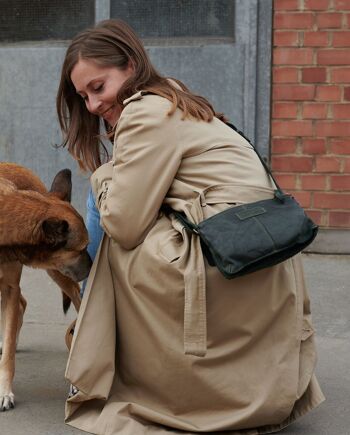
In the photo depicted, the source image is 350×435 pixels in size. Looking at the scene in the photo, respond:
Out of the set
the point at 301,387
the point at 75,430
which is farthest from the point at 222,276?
the point at 75,430

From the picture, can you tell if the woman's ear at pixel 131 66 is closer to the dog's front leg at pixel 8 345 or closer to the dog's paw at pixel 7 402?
the dog's front leg at pixel 8 345

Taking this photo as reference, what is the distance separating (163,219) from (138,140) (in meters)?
0.35

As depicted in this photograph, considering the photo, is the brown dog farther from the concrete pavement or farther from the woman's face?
the woman's face

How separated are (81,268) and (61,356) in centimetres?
80

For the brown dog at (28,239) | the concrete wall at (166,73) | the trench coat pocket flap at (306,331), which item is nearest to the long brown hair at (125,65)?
the brown dog at (28,239)

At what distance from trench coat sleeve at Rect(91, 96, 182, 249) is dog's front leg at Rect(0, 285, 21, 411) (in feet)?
3.12

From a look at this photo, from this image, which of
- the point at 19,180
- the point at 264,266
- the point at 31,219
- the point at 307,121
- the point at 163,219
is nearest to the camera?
the point at 264,266

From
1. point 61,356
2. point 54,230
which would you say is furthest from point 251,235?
point 61,356

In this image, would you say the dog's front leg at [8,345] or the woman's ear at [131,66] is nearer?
the woman's ear at [131,66]

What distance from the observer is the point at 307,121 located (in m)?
6.68

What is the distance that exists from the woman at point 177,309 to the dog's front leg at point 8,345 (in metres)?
0.43

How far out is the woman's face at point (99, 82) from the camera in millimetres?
3895

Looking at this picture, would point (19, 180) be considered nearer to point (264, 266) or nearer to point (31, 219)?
Result: point (31, 219)

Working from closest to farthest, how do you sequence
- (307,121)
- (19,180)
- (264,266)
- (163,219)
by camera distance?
(264,266) < (163,219) < (19,180) < (307,121)
